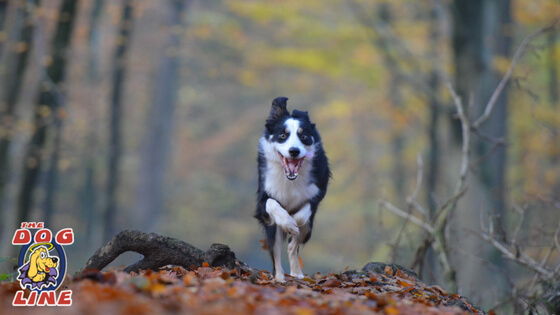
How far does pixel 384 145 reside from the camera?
120 feet

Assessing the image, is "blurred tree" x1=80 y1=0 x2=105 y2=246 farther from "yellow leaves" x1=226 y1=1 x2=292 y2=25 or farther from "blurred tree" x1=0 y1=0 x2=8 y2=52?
"blurred tree" x1=0 y1=0 x2=8 y2=52

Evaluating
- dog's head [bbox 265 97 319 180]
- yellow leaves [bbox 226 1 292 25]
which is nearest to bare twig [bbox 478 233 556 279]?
dog's head [bbox 265 97 319 180]

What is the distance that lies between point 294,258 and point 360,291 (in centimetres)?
115

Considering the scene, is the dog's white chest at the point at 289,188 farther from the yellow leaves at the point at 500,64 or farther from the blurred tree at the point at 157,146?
the blurred tree at the point at 157,146

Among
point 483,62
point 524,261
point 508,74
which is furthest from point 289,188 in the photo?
point 483,62

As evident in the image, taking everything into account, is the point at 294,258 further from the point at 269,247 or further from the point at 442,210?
the point at 442,210

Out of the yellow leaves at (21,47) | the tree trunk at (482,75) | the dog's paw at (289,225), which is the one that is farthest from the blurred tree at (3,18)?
the dog's paw at (289,225)

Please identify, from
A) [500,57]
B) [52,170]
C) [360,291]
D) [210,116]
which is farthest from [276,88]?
[360,291]

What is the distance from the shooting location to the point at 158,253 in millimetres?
6457

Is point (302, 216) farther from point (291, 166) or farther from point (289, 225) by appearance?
point (291, 166)

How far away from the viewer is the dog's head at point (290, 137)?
666 cm

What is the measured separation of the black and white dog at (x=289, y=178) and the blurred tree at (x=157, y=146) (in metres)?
19.1

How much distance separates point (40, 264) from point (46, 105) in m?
10.4

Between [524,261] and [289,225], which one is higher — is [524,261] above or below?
below
